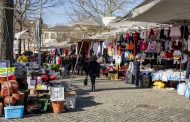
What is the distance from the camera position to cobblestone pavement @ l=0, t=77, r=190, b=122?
35.2 ft

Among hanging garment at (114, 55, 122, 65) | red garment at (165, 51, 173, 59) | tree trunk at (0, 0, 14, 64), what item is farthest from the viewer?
hanging garment at (114, 55, 122, 65)

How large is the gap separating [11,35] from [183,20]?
7.29 metres

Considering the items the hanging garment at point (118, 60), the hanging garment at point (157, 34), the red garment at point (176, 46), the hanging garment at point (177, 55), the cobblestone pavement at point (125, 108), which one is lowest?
the cobblestone pavement at point (125, 108)

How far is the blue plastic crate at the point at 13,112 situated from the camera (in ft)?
35.0

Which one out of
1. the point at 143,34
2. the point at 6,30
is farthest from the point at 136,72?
the point at 6,30

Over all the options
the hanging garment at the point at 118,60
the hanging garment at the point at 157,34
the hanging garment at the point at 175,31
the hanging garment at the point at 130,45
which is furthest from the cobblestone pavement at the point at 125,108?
the hanging garment at the point at 118,60

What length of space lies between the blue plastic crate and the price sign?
105 cm

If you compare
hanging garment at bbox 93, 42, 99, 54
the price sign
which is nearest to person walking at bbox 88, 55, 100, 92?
the price sign

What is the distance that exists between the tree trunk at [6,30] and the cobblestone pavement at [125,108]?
3.49 metres

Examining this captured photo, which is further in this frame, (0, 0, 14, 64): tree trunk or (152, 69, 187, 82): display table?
(152, 69, 187, 82): display table

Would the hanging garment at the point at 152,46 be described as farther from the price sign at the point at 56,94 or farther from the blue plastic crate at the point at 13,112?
the blue plastic crate at the point at 13,112

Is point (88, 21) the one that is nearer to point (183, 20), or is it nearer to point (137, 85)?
point (137, 85)

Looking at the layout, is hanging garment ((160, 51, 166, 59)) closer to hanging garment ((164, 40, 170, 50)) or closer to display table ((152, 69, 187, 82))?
hanging garment ((164, 40, 170, 50))

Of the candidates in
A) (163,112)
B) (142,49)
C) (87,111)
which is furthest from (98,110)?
(142,49)
